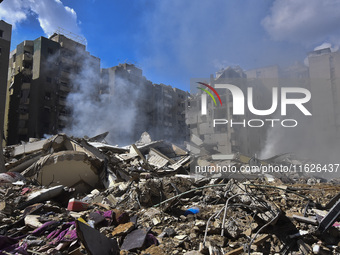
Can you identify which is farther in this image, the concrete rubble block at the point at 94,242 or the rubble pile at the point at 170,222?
the rubble pile at the point at 170,222

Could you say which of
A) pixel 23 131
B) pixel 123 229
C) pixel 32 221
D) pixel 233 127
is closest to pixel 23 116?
pixel 23 131

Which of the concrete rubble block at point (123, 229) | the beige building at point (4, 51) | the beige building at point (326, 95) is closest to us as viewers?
the concrete rubble block at point (123, 229)

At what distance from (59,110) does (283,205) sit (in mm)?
33474

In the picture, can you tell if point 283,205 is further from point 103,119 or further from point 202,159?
point 103,119

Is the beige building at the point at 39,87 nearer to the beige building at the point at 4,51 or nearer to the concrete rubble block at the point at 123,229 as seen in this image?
the beige building at the point at 4,51

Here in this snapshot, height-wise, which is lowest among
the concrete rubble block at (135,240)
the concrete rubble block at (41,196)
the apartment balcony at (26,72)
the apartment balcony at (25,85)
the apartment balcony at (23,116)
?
the concrete rubble block at (135,240)

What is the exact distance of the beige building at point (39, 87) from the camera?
30281mm

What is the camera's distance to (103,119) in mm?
37688

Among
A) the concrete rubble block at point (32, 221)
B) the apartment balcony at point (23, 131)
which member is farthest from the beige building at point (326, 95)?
the apartment balcony at point (23, 131)

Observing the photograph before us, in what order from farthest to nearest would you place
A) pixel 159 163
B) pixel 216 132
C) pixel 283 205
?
pixel 216 132, pixel 159 163, pixel 283 205

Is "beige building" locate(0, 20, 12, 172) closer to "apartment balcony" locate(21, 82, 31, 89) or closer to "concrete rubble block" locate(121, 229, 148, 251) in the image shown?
"apartment balcony" locate(21, 82, 31, 89)

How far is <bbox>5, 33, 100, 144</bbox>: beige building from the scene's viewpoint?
1192 inches

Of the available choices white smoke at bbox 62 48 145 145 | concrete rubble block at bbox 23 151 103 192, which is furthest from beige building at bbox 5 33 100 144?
concrete rubble block at bbox 23 151 103 192

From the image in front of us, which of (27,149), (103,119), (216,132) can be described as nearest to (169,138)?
(103,119)
